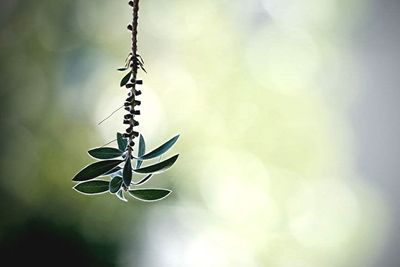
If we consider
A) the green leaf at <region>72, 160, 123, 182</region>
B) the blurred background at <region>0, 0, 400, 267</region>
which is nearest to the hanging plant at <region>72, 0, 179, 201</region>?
the green leaf at <region>72, 160, 123, 182</region>

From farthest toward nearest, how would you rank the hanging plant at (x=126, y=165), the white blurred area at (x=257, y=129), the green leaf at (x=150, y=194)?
the white blurred area at (x=257, y=129)
the green leaf at (x=150, y=194)
the hanging plant at (x=126, y=165)

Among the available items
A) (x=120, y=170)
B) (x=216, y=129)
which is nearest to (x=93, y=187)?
(x=120, y=170)

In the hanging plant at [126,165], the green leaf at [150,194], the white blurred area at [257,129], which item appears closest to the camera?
the hanging plant at [126,165]

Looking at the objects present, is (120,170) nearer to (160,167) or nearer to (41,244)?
(160,167)

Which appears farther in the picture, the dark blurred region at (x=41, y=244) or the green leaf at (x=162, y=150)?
the dark blurred region at (x=41, y=244)

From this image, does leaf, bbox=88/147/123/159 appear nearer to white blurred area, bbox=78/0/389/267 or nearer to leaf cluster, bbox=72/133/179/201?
leaf cluster, bbox=72/133/179/201

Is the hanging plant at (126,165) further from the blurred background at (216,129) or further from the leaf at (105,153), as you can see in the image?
the blurred background at (216,129)

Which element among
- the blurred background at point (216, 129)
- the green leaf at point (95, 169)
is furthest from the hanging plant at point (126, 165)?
the blurred background at point (216, 129)
